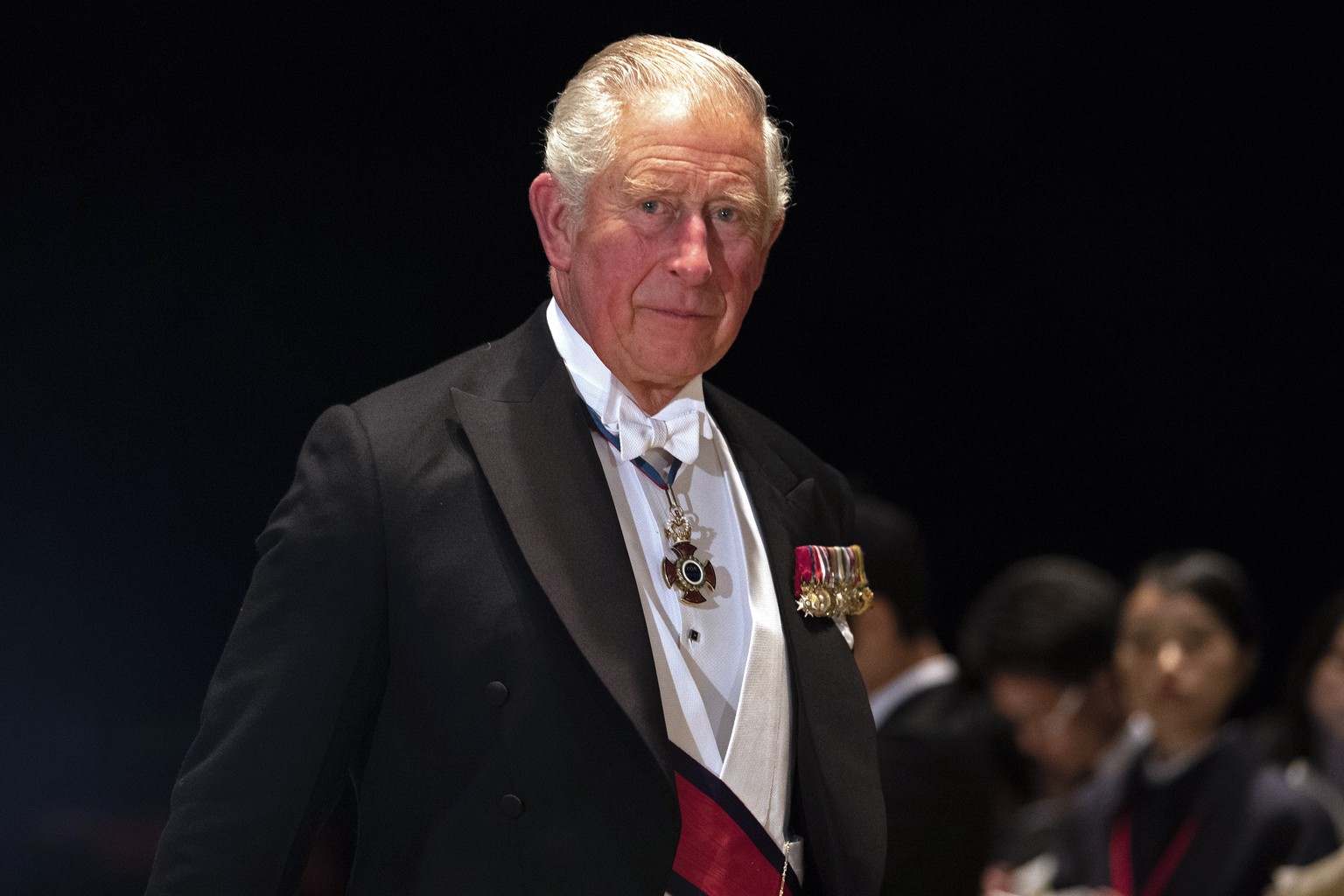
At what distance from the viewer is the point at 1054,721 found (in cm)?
520

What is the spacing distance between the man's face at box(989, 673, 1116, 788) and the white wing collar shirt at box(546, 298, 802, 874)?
3.45 metres

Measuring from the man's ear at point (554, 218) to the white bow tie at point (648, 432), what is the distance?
0.55ft

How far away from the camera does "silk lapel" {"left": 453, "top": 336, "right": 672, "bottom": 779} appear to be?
1648 mm

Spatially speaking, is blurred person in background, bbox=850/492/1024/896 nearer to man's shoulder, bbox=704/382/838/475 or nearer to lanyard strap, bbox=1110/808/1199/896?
lanyard strap, bbox=1110/808/1199/896

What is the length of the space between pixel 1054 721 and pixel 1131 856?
0.87m

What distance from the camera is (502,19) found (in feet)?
12.8

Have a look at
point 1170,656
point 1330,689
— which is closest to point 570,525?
point 1330,689

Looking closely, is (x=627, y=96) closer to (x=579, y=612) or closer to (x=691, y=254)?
(x=691, y=254)

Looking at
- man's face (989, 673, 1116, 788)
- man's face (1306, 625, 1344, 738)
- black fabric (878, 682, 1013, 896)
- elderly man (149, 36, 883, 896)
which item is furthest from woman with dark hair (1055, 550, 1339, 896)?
elderly man (149, 36, 883, 896)

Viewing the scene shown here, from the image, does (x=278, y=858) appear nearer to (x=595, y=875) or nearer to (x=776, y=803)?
(x=595, y=875)

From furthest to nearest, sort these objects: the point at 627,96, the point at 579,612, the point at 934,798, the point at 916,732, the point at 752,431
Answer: the point at 916,732
the point at 934,798
the point at 752,431
the point at 627,96
the point at 579,612

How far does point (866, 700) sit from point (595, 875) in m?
0.42

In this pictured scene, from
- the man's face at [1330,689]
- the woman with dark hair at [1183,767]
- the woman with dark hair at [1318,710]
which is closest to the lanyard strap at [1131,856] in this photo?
the woman with dark hair at [1183,767]

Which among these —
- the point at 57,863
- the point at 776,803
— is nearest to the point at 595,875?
the point at 776,803
